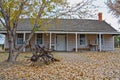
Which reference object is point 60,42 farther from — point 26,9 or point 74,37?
point 26,9

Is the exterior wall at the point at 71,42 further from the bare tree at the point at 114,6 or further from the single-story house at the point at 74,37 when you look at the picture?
the bare tree at the point at 114,6

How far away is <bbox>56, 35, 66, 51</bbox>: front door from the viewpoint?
92.8 feet

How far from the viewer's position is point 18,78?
8.77 meters

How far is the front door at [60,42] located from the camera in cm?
2828

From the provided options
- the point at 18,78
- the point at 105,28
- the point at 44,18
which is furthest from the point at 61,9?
the point at 105,28

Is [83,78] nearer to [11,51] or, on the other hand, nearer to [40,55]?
[40,55]

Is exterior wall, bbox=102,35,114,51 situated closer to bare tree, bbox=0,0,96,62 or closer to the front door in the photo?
the front door

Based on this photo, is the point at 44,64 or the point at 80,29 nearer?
the point at 44,64

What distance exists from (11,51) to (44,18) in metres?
3.15

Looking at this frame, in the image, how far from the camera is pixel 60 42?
28.3 m

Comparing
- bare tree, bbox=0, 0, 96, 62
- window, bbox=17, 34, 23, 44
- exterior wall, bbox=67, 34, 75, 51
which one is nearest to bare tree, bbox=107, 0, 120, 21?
exterior wall, bbox=67, 34, 75, 51

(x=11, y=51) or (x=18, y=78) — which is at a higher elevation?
(x=11, y=51)

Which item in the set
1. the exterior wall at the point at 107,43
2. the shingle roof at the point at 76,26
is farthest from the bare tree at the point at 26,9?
the exterior wall at the point at 107,43

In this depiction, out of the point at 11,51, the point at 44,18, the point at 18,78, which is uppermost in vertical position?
the point at 44,18
